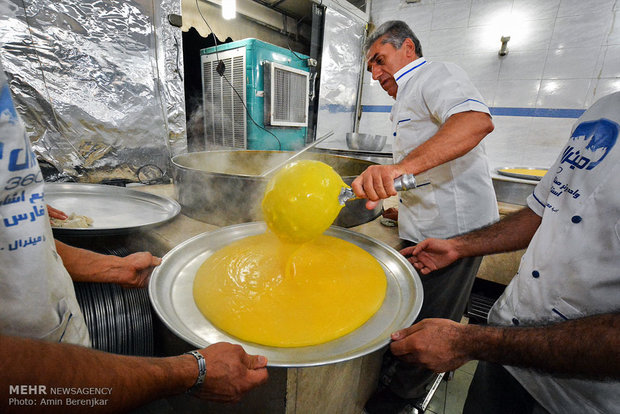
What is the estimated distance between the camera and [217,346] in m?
0.75

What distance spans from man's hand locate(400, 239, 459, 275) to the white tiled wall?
139 inches

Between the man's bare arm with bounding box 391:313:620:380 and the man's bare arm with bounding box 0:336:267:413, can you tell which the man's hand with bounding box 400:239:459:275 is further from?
the man's bare arm with bounding box 0:336:267:413

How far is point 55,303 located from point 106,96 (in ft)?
6.96

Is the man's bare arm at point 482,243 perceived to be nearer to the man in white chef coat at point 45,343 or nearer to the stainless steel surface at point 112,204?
the man in white chef coat at point 45,343

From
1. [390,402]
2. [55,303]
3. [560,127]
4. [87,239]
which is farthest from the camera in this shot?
[560,127]

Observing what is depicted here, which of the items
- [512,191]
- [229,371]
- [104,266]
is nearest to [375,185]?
[229,371]

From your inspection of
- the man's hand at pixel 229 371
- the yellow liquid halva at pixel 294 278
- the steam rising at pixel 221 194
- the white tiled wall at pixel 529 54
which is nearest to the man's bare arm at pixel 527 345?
the yellow liquid halva at pixel 294 278

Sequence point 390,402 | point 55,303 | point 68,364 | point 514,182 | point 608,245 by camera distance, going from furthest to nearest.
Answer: point 514,182
point 390,402
point 608,245
point 55,303
point 68,364

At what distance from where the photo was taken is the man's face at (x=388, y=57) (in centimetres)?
193

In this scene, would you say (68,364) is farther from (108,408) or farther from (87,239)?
(87,239)

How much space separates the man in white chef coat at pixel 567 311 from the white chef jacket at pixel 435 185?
53cm

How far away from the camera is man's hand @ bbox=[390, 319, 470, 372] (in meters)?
0.82

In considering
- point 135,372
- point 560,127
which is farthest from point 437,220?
point 560,127

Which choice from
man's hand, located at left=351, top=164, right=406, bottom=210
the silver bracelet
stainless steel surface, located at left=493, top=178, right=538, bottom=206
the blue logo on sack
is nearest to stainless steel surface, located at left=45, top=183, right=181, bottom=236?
the silver bracelet
